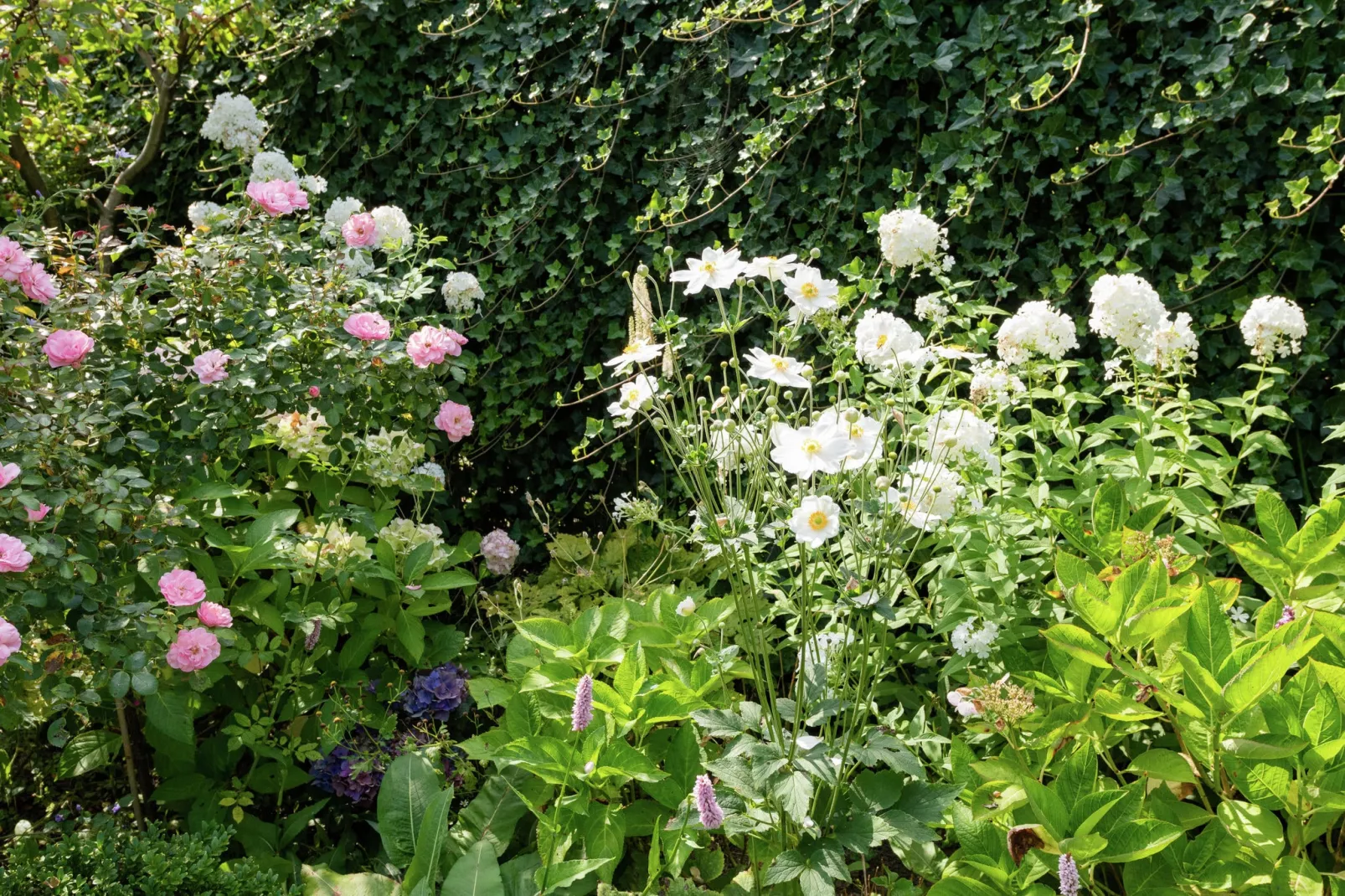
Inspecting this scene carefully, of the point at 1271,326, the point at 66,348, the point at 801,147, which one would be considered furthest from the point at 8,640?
the point at 1271,326

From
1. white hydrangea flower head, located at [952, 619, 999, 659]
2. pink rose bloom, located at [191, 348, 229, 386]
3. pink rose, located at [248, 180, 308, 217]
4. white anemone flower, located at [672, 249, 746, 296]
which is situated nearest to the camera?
white anemone flower, located at [672, 249, 746, 296]

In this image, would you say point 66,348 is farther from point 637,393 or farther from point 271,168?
point 637,393

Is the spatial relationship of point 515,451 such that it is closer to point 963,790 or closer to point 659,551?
point 659,551

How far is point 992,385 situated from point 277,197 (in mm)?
1753

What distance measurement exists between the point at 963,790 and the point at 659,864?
562 millimetres

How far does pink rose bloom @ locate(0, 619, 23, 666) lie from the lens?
1.75 m

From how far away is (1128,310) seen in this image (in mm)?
2076

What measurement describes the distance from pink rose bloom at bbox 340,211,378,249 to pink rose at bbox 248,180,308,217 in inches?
4.5

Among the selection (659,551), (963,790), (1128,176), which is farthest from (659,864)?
(1128,176)

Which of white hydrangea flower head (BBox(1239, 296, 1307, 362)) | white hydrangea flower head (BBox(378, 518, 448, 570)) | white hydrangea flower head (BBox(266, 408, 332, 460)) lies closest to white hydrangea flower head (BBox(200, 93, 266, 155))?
white hydrangea flower head (BBox(266, 408, 332, 460))

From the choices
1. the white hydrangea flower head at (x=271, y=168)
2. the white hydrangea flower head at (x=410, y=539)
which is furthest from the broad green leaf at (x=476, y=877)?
the white hydrangea flower head at (x=271, y=168)

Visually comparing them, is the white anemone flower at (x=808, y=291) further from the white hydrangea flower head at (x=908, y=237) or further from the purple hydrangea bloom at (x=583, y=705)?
the purple hydrangea bloom at (x=583, y=705)

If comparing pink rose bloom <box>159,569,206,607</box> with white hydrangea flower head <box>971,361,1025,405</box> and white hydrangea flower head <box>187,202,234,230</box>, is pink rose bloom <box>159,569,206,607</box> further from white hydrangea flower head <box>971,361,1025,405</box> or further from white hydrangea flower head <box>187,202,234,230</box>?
white hydrangea flower head <box>971,361,1025,405</box>

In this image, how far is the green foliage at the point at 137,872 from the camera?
183 cm
